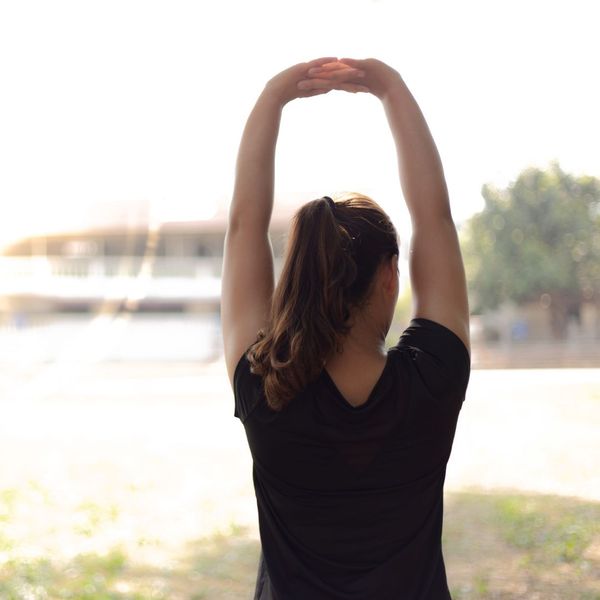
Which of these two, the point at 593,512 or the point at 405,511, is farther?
the point at 593,512

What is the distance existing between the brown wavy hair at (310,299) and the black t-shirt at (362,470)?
0.02 m

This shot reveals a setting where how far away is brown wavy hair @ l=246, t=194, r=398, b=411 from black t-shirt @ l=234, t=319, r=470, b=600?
0.02 m

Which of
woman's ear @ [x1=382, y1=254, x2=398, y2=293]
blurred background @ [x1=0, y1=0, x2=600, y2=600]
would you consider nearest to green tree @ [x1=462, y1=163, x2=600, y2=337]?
blurred background @ [x1=0, y1=0, x2=600, y2=600]

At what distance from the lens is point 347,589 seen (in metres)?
0.70

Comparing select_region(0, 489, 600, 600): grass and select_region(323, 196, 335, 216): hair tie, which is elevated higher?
select_region(323, 196, 335, 216): hair tie

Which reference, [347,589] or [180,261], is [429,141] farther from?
[180,261]

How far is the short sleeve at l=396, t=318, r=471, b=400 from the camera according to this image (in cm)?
70

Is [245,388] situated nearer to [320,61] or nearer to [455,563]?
[320,61]

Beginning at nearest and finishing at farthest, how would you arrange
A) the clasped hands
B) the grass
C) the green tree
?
the clasped hands → the grass → the green tree

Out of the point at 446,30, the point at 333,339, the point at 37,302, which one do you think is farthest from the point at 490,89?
the point at 333,339

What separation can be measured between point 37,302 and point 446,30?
2.50 metres

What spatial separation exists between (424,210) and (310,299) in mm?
182

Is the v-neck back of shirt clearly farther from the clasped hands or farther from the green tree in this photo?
the green tree

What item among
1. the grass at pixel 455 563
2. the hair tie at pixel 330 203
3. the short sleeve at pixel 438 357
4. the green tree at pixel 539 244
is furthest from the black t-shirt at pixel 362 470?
the green tree at pixel 539 244
